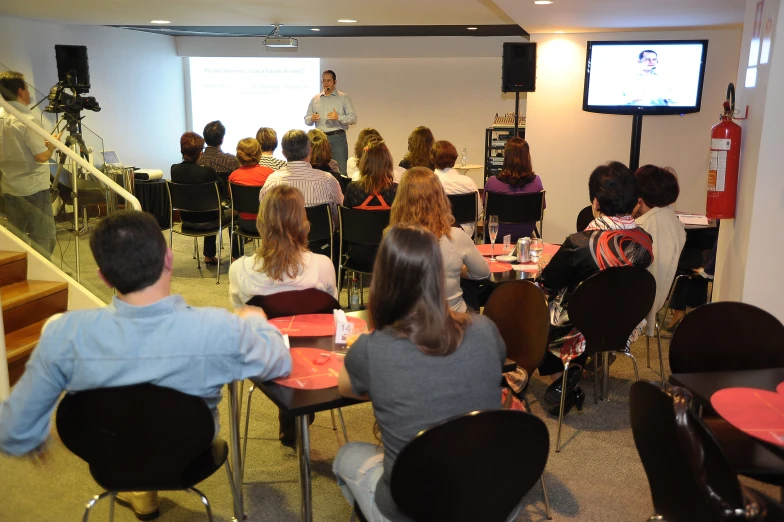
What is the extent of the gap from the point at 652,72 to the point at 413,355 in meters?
6.11

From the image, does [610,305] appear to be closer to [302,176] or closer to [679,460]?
[679,460]

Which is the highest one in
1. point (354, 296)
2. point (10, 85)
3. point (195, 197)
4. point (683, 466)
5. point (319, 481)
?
point (10, 85)

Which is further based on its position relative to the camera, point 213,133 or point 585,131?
→ point 585,131

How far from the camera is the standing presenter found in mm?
8852

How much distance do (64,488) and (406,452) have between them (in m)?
2.10

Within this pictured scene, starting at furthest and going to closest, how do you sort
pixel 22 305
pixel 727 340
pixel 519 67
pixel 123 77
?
pixel 123 77 < pixel 519 67 < pixel 22 305 < pixel 727 340

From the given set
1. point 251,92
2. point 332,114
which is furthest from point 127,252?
point 251,92

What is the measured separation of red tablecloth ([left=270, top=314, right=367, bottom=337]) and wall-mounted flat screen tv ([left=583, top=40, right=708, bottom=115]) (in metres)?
5.24

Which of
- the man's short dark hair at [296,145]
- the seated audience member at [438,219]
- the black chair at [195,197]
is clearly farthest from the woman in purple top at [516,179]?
the black chair at [195,197]

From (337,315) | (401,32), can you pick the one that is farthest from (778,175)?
(401,32)

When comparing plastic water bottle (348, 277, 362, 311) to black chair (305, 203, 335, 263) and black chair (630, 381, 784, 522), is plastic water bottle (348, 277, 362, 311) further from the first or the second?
black chair (630, 381, 784, 522)

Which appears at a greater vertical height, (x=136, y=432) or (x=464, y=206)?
(x=464, y=206)

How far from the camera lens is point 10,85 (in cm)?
503

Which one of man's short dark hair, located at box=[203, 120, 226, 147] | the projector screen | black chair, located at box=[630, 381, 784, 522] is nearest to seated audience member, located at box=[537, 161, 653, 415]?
black chair, located at box=[630, 381, 784, 522]
